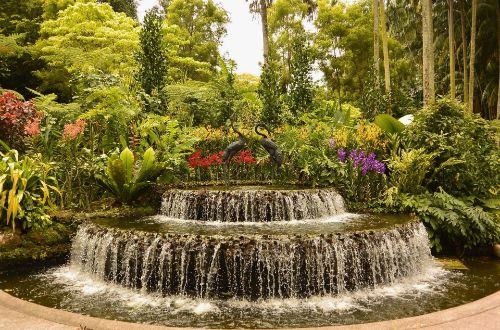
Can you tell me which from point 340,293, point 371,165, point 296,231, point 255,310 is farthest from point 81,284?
point 371,165

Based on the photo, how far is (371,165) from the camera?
8.33m

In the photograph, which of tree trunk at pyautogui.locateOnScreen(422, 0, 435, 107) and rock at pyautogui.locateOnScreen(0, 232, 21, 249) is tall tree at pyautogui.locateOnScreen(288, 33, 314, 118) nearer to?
tree trunk at pyautogui.locateOnScreen(422, 0, 435, 107)

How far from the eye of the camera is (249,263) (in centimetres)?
512

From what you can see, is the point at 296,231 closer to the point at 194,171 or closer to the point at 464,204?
the point at 464,204

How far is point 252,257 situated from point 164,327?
5.95 ft

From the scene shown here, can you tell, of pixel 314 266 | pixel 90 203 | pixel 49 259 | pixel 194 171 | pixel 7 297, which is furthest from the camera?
pixel 194 171

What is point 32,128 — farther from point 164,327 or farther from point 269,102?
point 269,102

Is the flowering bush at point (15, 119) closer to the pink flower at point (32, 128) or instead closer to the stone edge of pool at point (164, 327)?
the pink flower at point (32, 128)

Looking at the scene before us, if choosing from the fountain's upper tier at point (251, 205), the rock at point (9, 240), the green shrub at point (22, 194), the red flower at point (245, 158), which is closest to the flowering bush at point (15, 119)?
the green shrub at point (22, 194)

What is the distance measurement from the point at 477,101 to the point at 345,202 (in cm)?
2299

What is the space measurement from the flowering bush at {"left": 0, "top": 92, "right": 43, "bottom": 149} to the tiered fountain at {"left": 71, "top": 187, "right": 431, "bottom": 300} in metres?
2.52

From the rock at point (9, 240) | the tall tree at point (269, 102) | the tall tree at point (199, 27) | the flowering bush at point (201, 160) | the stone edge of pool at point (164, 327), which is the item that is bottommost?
the stone edge of pool at point (164, 327)

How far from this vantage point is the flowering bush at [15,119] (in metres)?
7.46

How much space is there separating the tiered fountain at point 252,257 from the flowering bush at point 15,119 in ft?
8.28
